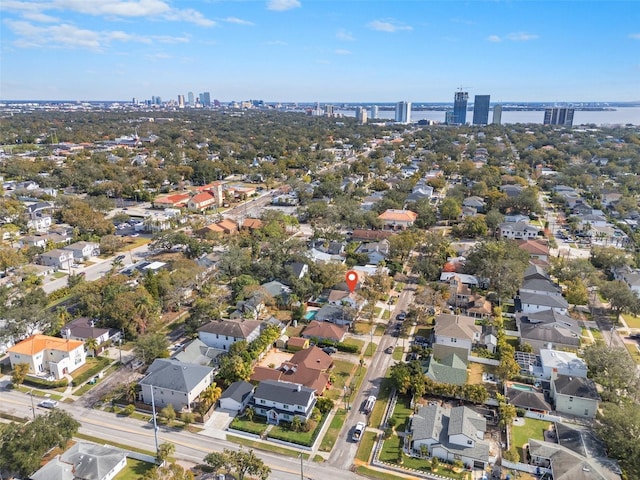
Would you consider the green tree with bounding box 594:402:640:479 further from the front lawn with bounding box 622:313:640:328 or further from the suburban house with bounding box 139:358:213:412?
the suburban house with bounding box 139:358:213:412

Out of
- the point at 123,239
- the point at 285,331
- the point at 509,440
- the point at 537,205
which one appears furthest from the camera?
the point at 537,205

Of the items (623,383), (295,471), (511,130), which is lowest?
(295,471)

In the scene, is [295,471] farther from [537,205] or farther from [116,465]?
[537,205]

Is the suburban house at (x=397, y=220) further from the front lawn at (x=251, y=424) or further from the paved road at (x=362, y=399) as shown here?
the front lawn at (x=251, y=424)

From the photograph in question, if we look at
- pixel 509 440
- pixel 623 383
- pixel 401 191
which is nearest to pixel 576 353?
pixel 623 383

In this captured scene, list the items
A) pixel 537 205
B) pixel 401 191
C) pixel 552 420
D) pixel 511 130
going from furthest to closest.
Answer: pixel 511 130, pixel 401 191, pixel 537 205, pixel 552 420

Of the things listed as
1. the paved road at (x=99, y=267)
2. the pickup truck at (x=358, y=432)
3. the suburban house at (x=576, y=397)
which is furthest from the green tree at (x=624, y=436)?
the paved road at (x=99, y=267)

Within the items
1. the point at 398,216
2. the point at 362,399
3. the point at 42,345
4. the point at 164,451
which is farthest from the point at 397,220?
the point at 164,451

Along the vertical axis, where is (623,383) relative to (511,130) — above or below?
below
